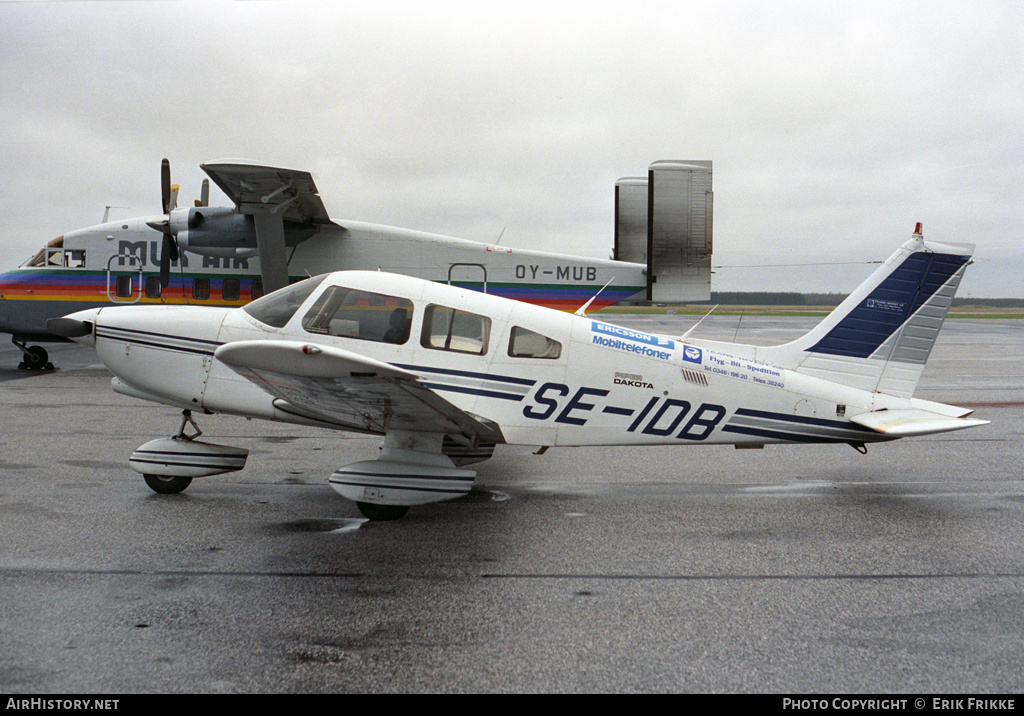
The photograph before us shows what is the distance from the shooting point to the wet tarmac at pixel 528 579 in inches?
141

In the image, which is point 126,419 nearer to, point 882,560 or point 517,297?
point 517,297

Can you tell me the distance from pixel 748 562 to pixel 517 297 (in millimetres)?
10731

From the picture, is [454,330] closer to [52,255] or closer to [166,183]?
[166,183]

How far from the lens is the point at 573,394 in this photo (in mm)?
6484

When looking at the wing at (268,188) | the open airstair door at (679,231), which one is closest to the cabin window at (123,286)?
the wing at (268,188)

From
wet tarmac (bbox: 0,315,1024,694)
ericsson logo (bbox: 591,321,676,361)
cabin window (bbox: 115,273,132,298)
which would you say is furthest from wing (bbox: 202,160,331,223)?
ericsson logo (bbox: 591,321,676,361)

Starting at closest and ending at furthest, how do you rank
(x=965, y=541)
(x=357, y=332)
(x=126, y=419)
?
(x=965, y=541) < (x=357, y=332) < (x=126, y=419)

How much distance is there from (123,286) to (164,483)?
422 inches

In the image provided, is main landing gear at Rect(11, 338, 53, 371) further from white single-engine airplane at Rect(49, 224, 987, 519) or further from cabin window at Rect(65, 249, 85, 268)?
white single-engine airplane at Rect(49, 224, 987, 519)

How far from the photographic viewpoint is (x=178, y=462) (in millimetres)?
6602

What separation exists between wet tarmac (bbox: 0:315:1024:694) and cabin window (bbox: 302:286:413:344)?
5.13 feet

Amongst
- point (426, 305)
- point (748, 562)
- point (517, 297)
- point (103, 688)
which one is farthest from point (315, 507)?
point (517, 297)

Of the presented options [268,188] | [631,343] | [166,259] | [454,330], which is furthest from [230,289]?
[631,343]
